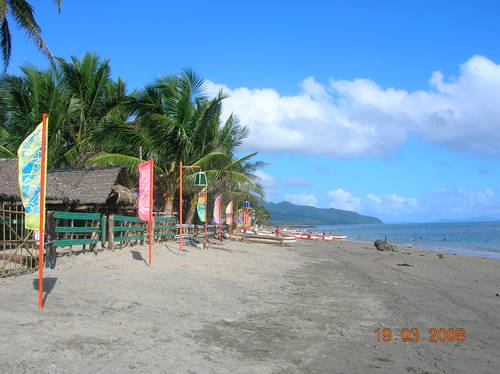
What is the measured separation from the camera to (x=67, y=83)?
2438cm

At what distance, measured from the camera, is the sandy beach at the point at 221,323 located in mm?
4969

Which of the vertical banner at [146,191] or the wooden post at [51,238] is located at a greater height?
the vertical banner at [146,191]

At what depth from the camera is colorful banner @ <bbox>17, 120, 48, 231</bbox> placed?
648cm

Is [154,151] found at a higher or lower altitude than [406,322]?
higher

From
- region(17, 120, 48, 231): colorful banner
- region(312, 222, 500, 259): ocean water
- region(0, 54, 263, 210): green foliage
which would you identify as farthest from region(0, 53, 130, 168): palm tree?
region(312, 222, 500, 259): ocean water

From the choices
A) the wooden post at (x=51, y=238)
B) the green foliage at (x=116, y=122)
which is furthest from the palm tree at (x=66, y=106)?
the wooden post at (x=51, y=238)

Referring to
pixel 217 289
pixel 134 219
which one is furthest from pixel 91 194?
pixel 217 289

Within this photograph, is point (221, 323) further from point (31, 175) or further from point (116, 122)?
point (116, 122)

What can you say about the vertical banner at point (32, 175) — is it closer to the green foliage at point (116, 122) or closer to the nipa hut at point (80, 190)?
the nipa hut at point (80, 190)

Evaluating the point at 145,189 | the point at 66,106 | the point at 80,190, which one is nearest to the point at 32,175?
the point at 145,189

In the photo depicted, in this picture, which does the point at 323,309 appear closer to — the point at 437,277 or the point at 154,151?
the point at 437,277

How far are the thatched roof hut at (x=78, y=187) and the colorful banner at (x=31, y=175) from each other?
741cm

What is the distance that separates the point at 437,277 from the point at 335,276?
4.42 meters

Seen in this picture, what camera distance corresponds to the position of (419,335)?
691 cm
